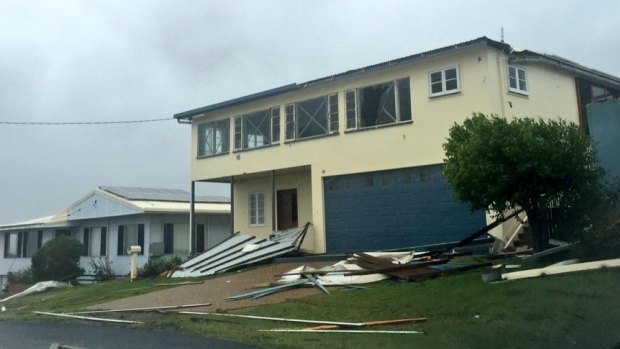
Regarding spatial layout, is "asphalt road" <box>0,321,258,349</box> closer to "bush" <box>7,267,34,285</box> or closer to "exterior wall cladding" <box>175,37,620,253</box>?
"exterior wall cladding" <box>175,37,620,253</box>

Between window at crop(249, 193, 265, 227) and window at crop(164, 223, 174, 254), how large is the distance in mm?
4755

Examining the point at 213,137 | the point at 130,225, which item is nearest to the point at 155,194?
the point at 130,225

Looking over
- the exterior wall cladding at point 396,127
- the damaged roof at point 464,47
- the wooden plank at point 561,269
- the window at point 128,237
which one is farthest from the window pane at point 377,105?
the window at point 128,237

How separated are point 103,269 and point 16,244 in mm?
9829

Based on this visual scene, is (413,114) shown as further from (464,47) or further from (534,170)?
(534,170)

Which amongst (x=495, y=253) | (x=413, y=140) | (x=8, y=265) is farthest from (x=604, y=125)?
(x=8, y=265)

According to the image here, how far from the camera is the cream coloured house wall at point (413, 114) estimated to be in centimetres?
1759

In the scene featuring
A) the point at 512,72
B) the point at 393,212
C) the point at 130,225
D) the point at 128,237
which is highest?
the point at 512,72

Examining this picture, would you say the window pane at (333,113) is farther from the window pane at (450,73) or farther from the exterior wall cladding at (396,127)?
the window pane at (450,73)

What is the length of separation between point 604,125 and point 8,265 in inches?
1258

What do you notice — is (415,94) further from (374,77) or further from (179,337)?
(179,337)

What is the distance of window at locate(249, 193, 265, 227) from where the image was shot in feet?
82.7

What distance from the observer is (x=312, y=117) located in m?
21.9

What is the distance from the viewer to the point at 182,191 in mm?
35125
